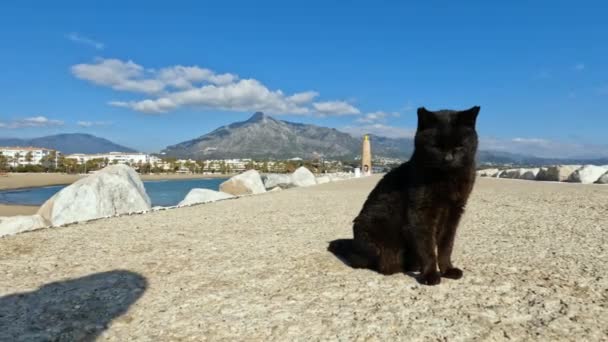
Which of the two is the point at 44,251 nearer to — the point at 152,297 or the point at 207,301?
the point at 152,297

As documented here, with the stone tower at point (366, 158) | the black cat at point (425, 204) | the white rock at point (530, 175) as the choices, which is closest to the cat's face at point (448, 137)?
the black cat at point (425, 204)

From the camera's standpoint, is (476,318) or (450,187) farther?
(450,187)

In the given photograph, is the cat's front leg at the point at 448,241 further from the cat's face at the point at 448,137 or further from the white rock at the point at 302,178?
the white rock at the point at 302,178

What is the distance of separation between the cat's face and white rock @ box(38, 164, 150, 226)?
12503 millimetres

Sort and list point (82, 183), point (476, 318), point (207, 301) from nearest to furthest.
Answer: point (476, 318), point (207, 301), point (82, 183)

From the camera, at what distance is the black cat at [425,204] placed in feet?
11.8

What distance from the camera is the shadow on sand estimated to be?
10.8 ft

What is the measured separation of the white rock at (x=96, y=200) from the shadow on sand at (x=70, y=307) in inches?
375

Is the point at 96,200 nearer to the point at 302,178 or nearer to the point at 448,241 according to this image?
the point at 448,241

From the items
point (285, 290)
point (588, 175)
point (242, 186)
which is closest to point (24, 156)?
point (242, 186)

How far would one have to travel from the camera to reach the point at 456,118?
359 centimetres

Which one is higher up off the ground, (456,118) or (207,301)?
(456,118)

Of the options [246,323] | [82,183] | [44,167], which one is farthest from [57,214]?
[44,167]

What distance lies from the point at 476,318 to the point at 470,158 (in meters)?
1.43
